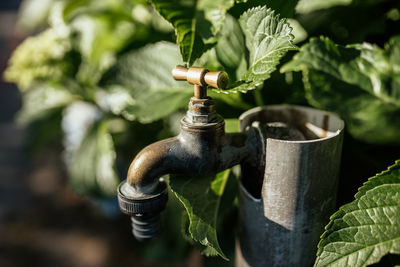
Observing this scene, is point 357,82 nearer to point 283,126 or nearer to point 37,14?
point 283,126

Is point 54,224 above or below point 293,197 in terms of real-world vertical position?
below

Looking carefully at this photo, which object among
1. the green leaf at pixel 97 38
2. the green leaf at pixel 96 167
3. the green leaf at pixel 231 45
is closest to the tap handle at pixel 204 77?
the green leaf at pixel 231 45

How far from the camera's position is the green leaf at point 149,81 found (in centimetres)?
79

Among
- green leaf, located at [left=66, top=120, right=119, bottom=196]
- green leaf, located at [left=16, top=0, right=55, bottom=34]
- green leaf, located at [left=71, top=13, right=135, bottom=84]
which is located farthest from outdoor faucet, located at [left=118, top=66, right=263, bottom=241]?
green leaf, located at [left=16, top=0, right=55, bottom=34]

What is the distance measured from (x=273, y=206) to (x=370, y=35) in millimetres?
461

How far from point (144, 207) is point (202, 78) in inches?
8.1

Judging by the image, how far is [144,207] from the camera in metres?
0.58

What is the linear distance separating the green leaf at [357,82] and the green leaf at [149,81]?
0.83 ft

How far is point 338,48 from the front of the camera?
634 millimetres

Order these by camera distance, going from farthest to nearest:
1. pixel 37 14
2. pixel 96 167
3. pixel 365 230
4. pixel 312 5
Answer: pixel 37 14
pixel 96 167
pixel 312 5
pixel 365 230

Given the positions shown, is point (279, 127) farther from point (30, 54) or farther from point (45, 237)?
point (45, 237)

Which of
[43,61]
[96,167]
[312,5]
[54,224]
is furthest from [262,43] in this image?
[54,224]

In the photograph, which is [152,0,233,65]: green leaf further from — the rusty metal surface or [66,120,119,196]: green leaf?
[66,120,119,196]: green leaf

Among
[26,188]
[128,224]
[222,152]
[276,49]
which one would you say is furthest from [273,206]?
[26,188]
